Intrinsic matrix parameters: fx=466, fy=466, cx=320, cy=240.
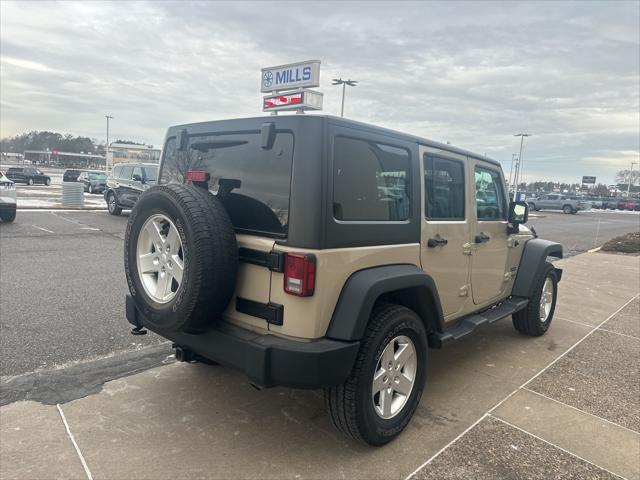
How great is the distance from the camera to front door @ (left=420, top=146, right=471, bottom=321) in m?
3.33

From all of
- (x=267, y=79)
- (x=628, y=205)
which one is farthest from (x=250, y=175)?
(x=628, y=205)

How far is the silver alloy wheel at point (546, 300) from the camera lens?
512cm

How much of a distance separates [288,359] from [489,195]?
9.02ft

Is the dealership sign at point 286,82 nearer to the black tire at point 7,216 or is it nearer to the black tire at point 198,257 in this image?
the black tire at point 198,257

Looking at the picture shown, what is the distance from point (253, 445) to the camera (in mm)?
2822

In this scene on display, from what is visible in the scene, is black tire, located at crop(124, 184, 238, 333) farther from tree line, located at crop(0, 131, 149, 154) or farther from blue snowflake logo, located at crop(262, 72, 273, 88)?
tree line, located at crop(0, 131, 149, 154)

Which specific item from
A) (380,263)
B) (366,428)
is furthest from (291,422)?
(380,263)

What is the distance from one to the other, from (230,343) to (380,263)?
39.8 inches

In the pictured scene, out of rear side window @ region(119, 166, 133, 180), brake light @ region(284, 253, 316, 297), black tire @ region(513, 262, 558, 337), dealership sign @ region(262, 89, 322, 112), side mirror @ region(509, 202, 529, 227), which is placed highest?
dealership sign @ region(262, 89, 322, 112)

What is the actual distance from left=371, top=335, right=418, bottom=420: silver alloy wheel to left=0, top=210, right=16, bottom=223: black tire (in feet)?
41.1

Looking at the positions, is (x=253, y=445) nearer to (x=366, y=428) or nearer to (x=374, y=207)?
(x=366, y=428)

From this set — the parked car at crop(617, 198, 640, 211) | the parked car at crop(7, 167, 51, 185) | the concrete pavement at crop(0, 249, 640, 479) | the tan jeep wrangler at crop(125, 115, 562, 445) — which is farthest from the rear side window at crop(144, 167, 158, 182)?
the parked car at crop(617, 198, 640, 211)

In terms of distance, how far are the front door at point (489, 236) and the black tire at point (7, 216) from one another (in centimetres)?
1233

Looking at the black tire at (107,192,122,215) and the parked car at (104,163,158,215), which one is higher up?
the parked car at (104,163,158,215)
